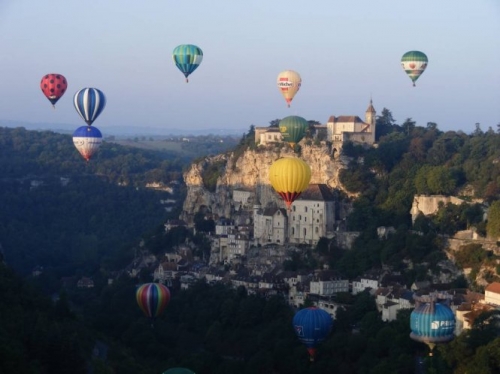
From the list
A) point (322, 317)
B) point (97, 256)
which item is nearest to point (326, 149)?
point (322, 317)

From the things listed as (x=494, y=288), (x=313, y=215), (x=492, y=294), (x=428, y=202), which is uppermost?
(x=428, y=202)

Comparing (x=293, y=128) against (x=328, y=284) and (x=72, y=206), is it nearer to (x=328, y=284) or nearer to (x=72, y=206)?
(x=328, y=284)

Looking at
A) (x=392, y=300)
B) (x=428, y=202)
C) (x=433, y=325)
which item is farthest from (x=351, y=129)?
(x=433, y=325)

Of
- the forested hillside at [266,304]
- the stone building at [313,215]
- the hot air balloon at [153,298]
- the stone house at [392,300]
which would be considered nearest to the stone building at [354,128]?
the forested hillside at [266,304]

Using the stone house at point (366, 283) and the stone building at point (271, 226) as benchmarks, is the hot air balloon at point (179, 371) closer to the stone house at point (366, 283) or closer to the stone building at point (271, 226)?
the stone house at point (366, 283)

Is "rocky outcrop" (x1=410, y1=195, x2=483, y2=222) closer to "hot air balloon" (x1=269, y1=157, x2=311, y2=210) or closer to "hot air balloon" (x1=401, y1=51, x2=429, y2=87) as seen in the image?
"hot air balloon" (x1=401, y1=51, x2=429, y2=87)

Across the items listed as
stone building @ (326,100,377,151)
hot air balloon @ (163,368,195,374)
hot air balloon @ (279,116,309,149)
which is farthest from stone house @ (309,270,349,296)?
stone building @ (326,100,377,151)

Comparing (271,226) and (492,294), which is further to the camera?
(271,226)
